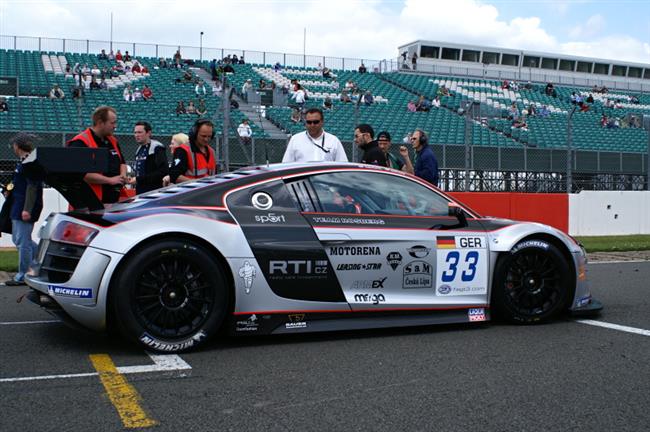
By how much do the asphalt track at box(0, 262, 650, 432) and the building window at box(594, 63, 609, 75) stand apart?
49.4m

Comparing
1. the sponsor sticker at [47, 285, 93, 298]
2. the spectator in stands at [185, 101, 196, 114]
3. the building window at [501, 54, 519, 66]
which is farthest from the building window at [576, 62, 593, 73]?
the sponsor sticker at [47, 285, 93, 298]

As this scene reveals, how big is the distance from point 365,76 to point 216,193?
30.7 m

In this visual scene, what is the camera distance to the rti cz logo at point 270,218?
502 centimetres

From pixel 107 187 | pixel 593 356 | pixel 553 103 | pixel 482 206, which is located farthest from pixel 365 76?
pixel 593 356

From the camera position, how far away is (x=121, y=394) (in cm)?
378

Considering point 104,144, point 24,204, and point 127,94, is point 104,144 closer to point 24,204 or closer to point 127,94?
point 24,204

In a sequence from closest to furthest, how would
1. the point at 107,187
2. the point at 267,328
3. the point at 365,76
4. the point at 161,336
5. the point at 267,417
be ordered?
the point at 267,417
the point at 161,336
the point at 267,328
the point at 107,187
the point at 365,76

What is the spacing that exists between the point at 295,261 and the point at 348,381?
3.69ft

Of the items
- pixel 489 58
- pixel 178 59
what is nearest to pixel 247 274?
pixel 178 59

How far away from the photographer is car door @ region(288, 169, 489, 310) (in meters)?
5.14

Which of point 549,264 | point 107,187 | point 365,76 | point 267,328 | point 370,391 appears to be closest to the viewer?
point 370,391

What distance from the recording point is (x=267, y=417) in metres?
3.45

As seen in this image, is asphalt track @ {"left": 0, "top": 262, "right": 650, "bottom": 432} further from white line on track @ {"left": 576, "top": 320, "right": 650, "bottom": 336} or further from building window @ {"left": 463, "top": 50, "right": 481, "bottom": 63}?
building window @ {"left": 463, "top": 50, "right": 481, "bottom": 63}

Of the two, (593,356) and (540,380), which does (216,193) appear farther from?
(593,356)
